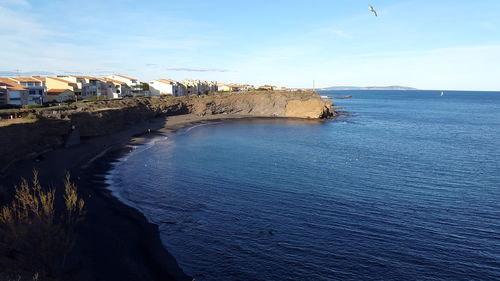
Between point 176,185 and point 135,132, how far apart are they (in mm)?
41693

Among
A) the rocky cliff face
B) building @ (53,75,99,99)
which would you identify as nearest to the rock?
the rocky cliff face

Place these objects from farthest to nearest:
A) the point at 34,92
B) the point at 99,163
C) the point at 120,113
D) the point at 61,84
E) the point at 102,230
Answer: the point at 61,84 < the point at 34,92 < the point at 120,113 < the point at 99,163 < the point at 102,230

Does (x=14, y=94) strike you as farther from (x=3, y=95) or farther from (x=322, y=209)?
(x=322, y=209)

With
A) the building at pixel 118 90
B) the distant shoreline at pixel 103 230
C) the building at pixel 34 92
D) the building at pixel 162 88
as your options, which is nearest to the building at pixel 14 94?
the building at pixel 34 92

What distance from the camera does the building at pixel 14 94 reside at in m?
71.0

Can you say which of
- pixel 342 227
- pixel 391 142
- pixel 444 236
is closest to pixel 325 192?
pixel 342 227

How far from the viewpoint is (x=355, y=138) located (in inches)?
2761

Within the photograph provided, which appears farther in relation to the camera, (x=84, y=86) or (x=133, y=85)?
(x=133, y=85)

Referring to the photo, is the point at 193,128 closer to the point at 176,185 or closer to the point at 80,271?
the point at 176,185

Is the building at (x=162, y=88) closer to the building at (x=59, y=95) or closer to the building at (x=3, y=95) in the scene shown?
the building at (x=59, y=95)

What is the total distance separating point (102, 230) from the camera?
2334 centimetres

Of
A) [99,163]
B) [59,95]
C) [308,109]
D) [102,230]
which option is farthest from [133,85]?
[102,230]

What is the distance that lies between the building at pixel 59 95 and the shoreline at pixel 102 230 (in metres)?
43.4

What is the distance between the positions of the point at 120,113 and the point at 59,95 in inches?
968
